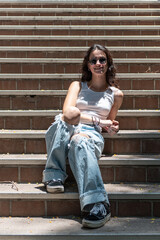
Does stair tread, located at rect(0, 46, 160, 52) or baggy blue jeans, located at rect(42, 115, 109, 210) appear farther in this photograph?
stair tread, located at rect(0, 46, 160, 52)

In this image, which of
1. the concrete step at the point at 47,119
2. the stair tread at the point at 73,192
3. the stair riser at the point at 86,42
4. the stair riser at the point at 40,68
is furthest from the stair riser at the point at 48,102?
the stair riser at the point at 86,42

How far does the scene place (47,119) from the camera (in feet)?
11.0

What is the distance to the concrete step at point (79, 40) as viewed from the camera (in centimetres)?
474

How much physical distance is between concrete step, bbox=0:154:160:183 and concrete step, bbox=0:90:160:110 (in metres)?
0.79

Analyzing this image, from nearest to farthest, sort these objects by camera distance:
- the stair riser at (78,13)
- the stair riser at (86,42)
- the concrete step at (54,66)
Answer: the concrete step at (54,66) < the stair riser at (86,42) < the stair riser at (78,13)

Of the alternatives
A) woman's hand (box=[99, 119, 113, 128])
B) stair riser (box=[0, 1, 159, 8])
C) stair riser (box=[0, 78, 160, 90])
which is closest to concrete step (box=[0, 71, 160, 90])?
stair riser (box=[0, 78, 160, 90])

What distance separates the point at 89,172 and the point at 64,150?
309 mm

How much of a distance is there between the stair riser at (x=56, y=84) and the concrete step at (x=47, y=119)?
1.69 feet

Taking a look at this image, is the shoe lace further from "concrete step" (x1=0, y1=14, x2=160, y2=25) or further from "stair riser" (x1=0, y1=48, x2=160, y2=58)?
"concrete step" (x1=0, y1=14, x2=160, y2=25)

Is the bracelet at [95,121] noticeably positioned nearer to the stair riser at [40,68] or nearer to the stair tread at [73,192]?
the stair tread at [73,192]

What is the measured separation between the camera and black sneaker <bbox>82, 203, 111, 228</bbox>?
2285 mm

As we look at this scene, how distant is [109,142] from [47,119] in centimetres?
65

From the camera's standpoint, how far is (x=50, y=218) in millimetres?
2541

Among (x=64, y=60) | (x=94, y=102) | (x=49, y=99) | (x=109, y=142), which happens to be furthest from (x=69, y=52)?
(x=109, y=142)
